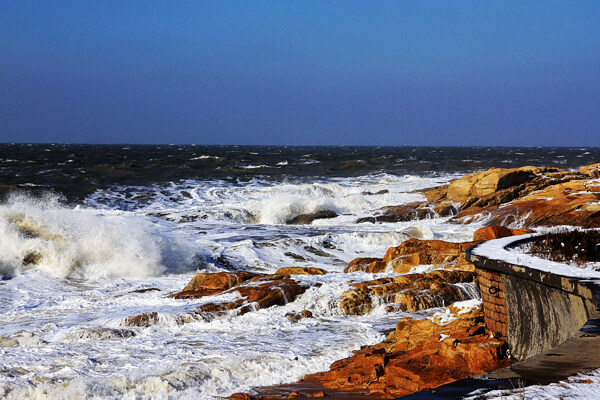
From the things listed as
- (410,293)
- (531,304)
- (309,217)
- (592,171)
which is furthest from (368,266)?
(592,171)

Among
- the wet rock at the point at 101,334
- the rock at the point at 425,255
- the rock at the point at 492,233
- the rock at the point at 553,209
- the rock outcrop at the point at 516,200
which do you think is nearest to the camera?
the wet rock at the point at 101,334

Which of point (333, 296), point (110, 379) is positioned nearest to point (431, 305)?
point (333, 296)

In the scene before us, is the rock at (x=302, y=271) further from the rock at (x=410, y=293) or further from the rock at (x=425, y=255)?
the rock at (x=410, y=293)

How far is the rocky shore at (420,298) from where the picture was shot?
567 cm

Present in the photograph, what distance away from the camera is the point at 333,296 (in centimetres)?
1012

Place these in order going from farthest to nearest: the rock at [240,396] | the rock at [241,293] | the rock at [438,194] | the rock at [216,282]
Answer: the rock at [438,194], the rock at [216,282], the rock at [241,293], the rock at [240,396]

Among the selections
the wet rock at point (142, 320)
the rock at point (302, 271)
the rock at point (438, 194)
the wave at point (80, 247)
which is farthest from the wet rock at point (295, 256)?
the rock at point (438, 194)

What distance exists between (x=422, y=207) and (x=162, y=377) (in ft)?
58.0

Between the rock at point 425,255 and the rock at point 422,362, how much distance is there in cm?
468

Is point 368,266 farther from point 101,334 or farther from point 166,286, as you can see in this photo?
point 101,334

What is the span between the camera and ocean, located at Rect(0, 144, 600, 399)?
6770 mm

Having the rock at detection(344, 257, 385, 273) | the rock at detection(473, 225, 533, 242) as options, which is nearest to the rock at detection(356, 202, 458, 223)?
the rock at detection(344, 257, 385, 273)

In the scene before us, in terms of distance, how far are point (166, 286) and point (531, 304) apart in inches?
375

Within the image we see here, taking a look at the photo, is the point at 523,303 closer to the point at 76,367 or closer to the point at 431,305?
the point at 431,305
